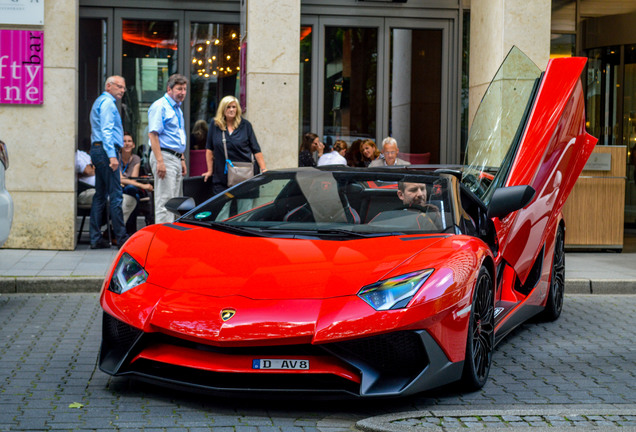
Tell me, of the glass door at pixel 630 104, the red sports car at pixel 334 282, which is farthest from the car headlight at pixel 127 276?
the glass door at pixel 630 104

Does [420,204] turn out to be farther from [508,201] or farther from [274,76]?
[274,76]

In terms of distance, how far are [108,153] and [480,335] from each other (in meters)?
6.96

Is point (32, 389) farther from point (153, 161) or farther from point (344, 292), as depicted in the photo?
point (153, 161)

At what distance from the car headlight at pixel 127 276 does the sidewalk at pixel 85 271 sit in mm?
4002

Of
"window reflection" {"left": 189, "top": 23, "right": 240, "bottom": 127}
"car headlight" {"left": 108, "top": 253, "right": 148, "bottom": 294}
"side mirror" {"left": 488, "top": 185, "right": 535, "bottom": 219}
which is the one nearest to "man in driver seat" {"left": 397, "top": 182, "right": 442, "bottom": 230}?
"side mirror" {"left": 488, "top": 185, "right": 535, "bottom": 219}

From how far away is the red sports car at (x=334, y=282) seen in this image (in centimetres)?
456

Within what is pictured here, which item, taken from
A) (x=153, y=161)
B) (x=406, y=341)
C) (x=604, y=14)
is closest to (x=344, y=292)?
(x=406, y=341)

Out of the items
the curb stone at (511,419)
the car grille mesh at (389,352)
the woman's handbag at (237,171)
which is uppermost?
the woman's handbag at (237,171)

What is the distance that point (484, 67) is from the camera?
13633mm

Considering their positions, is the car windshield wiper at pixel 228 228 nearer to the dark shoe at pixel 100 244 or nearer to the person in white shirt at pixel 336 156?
the dark shoe at pixel 100 244

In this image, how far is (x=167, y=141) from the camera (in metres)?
11.1

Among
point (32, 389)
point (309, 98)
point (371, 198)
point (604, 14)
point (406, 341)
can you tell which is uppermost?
point (604, 14)

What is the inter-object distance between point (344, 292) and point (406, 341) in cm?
38

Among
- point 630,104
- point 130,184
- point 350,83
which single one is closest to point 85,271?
point 130,184
